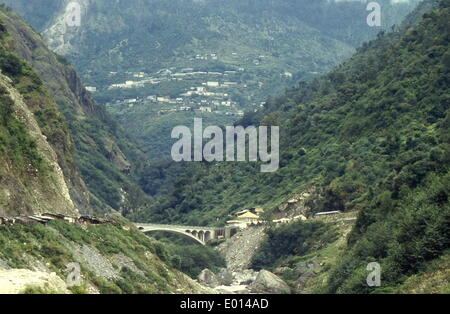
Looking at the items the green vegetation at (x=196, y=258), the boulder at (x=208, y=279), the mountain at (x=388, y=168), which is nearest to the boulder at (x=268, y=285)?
the mountain at (x=388, y=168)

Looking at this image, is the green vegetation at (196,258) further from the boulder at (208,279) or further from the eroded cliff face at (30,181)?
the eroded cliff face at (30,181)

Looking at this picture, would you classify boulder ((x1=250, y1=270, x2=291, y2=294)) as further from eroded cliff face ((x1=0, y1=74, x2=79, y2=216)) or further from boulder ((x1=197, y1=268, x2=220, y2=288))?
eroded cliff face ((x1=0, y1=74, x2=79, y2=216))

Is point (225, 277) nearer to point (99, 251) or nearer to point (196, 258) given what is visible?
point (196, 258)

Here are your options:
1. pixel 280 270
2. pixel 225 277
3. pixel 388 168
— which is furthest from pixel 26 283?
pixel 388 168

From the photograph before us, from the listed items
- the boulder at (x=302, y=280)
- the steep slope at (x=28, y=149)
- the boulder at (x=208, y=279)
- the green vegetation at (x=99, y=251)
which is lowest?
the boulder at (x=208, y=279)

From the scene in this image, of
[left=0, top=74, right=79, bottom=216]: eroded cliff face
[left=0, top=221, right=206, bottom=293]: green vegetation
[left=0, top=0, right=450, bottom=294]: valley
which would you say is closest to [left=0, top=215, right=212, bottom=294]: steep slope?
Answer: [left=0, top=221, right=206, bottom=293]: green vegetation
